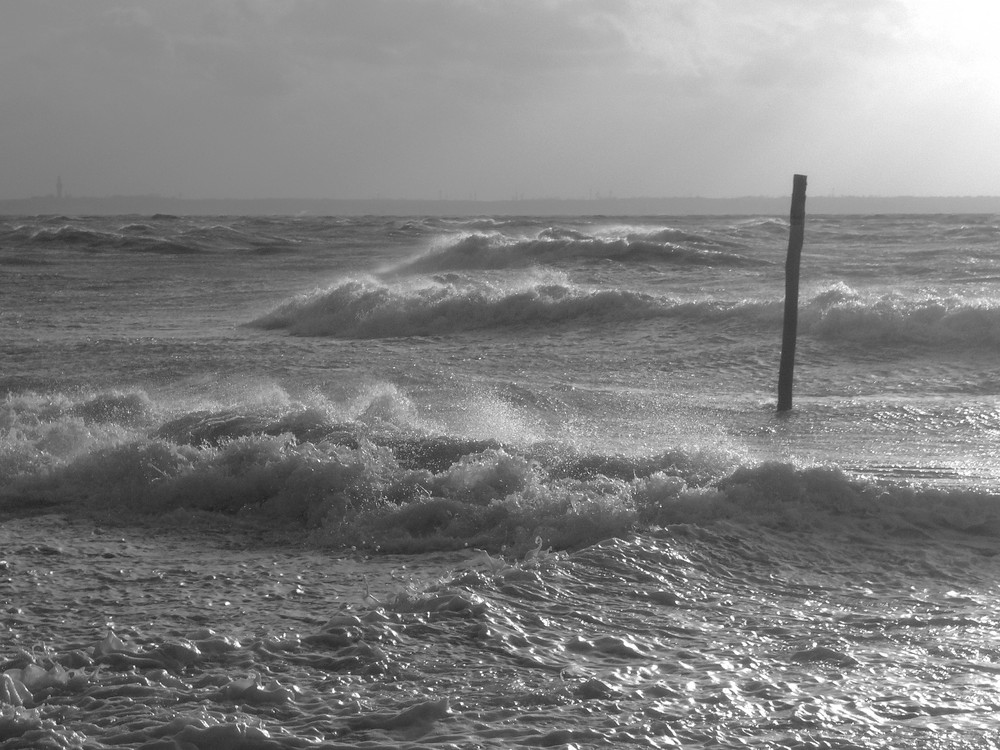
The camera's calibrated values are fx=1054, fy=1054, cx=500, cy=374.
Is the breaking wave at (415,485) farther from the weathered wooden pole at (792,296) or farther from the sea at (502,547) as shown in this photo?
the weathered wooden pole at (792,296)

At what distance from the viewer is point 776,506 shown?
7543 mm

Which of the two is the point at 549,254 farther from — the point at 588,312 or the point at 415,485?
the point at 415,485

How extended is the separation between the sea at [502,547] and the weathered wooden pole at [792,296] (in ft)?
0.95

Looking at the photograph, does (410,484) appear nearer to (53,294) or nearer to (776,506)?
(776,506)

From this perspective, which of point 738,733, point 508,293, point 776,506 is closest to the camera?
point 738,733

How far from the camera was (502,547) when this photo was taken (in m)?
7.08

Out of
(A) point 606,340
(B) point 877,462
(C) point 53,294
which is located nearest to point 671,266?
(A) point 606,340

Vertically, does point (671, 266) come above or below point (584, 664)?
above

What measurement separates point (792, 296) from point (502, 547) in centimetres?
740

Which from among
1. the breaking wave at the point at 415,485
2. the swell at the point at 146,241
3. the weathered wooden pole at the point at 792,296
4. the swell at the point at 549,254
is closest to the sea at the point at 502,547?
the breaking wave at the point at 415,485

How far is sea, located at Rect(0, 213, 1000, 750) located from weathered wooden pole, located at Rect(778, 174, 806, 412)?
29cm

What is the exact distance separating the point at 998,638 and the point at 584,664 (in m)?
2.16

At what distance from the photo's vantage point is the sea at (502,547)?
451 cm

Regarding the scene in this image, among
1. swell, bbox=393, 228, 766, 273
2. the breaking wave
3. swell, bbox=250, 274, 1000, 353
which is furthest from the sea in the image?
swell, bbox=393, 228, 766, 273
